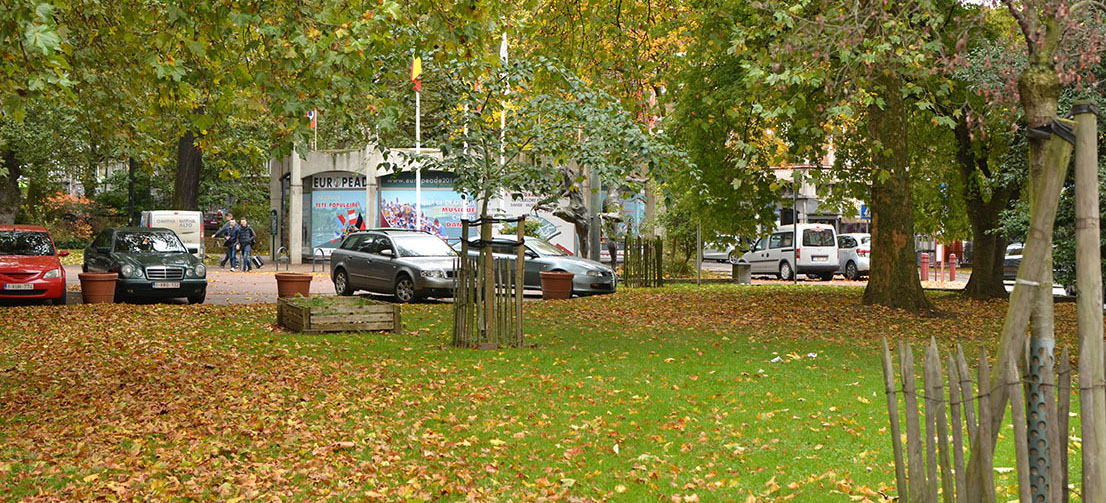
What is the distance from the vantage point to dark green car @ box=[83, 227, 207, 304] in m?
20.6

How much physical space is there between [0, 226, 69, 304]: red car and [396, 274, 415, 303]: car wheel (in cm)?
644

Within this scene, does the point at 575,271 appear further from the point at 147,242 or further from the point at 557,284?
the point at 147,242

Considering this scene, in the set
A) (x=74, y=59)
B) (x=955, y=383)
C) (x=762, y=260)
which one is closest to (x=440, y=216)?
(x=762, y=260)

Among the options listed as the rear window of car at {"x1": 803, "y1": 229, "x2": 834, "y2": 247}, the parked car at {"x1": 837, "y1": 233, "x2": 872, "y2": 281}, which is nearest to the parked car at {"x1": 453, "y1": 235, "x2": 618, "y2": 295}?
the rear window of car at {"x1": 803, "y1": 229, "x2": 834, "y2": 247}

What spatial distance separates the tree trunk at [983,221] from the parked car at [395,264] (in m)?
11.1

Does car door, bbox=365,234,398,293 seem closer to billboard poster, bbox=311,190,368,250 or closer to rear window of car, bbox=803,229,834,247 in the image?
rear window of car, bbox=803,229,834,247

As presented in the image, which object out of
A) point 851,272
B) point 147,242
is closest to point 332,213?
point 851,272

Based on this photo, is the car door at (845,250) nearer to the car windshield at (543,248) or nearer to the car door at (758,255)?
the car door at (758,255)

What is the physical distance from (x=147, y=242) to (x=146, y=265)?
1.62m

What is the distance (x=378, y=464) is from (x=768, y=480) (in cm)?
254

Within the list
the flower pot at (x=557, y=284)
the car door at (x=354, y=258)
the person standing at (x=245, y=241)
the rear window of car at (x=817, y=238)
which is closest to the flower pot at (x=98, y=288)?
the car door at (x=354, y=258)

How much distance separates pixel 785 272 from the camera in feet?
121

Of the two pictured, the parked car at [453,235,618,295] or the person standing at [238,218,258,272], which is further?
the person standing at [238,218,258,272]

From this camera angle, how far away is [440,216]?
137 ft
